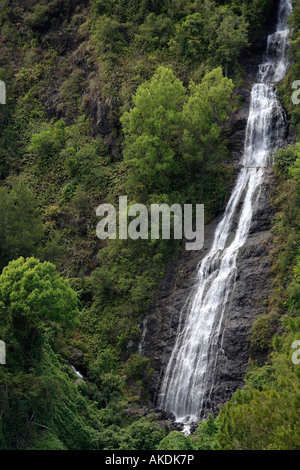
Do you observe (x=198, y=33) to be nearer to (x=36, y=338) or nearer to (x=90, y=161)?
(x=90, y=161)

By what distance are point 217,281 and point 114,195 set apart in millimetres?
14085

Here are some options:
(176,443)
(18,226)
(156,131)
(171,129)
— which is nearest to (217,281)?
(171,129)

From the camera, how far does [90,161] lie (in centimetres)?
5534

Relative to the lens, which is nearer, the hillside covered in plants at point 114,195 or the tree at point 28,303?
the hillside covered in plants at point 114,195

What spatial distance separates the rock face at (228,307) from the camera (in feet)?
125

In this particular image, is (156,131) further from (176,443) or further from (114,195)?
(176,443)

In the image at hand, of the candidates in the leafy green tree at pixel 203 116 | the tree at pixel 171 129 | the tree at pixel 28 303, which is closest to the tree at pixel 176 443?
the tree at pixel 28 303

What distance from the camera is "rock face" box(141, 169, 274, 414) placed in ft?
125

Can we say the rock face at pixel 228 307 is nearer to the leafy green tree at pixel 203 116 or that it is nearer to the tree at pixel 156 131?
the leafy green tree at pixel 203 116

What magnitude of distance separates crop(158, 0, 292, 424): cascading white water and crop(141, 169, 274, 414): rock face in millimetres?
466

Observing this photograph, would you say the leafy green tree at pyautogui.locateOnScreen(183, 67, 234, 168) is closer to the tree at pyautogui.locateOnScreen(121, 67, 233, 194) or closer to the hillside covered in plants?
the tree at pyautogui.locateOnScreen(121, 67, 233, 194)

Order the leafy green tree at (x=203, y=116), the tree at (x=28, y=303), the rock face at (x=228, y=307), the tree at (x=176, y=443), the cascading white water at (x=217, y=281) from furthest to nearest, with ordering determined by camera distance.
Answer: the leafy green tree at (x=203, y=116) < the cascading white water at (x=217, y=281) < the rock face at (x=228, y=307) < the tree at (x=28, y=303) < the tree at (x=176, y=443)

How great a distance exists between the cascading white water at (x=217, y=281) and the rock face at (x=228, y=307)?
0.47 metres
